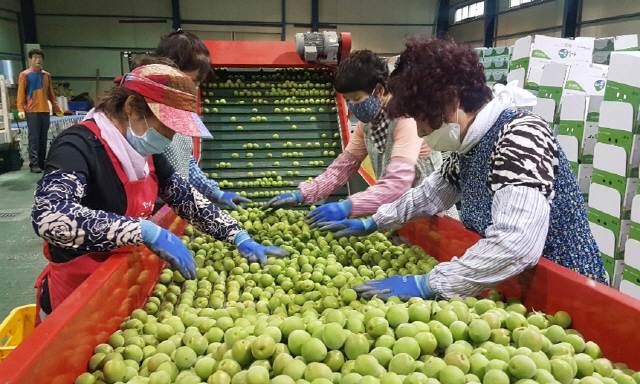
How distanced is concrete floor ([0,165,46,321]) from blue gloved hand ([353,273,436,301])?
312cm

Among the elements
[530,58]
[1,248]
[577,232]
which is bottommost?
[1,248]

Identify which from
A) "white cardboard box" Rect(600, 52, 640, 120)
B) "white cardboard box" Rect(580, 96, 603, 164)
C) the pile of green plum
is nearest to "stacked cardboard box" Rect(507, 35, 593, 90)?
"white cardboard box" Rect(580, 96, 603, 164)

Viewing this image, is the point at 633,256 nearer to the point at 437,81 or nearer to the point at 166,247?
the point at 437,81

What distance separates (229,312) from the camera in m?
1.74

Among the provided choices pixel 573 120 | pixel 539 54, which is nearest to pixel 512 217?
pixel 573 120

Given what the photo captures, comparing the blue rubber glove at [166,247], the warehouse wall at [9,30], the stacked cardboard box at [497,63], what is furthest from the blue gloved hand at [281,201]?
the warehouse wall at [9,30]

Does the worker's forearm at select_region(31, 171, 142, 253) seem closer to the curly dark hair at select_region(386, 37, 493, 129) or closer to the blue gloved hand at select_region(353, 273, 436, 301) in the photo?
the blue gloved hand at select_region(353, 273, 436, 301)

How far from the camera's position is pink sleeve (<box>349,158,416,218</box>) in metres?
2.66

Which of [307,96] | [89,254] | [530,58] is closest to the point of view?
[89,254]

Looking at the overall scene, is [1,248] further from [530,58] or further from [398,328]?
[530,58]

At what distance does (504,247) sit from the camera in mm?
1514

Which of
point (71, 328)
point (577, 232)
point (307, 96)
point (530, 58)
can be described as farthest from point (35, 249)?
point (530, 58)

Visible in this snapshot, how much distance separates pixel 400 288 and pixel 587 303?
2.00 ft

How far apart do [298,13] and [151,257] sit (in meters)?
17.4
